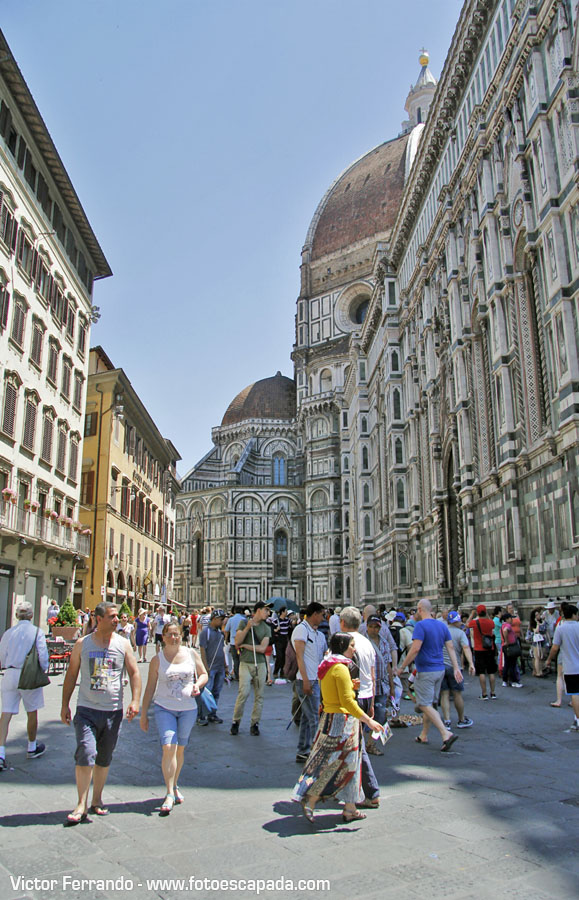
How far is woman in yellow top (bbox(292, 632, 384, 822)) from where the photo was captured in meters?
5.32

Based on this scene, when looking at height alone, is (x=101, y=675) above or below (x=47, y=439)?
below

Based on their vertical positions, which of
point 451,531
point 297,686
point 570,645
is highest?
point 451,531

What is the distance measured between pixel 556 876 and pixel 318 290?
73412mm

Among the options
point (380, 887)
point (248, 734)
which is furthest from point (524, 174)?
point (380, 887)

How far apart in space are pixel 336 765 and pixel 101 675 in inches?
74.6

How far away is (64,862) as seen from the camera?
14.7ft

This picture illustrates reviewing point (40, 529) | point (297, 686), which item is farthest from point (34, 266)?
point (297, 686)

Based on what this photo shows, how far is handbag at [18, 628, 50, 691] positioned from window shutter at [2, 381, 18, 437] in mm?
14791

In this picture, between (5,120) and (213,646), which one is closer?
(213,646)

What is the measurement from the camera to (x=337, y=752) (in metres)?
5.39

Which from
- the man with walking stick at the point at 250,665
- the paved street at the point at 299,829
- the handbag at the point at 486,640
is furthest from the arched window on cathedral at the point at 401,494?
the paved street at the point at 299,829

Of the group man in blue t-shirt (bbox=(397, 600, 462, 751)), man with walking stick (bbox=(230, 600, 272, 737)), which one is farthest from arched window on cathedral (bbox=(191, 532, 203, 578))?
man in blue t-shirt (bbox=(397, 600, 462, 751))

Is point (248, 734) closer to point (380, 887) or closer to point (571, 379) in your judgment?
point (380, 887)

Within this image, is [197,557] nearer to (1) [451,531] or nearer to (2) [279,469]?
(2) [279,469]
